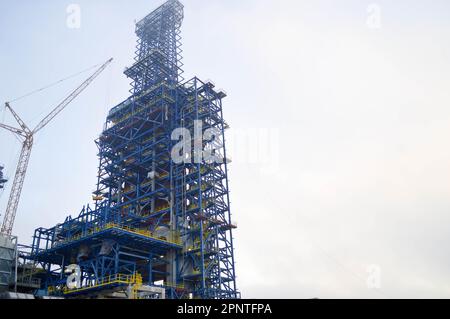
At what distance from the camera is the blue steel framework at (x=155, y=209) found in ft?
217

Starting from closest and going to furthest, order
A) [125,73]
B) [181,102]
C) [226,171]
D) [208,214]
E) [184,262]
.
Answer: [184,262] < [208,214] < [226,171] < [181,102] < [125,73]

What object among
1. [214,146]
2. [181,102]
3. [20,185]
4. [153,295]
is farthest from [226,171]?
[20,185]

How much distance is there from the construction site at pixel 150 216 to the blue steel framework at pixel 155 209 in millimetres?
201

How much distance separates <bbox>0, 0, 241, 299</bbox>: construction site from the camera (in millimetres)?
64750

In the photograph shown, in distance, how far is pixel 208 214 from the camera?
73250 mm

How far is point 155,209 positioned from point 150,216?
4024mm

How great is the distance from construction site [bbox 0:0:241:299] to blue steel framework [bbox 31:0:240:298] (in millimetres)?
201

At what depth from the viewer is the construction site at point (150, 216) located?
64750 mm

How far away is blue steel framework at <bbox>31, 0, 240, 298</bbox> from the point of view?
66062 mm

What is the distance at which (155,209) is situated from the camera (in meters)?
78.1

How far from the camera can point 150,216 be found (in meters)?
74.1

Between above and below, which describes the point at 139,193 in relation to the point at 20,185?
below
